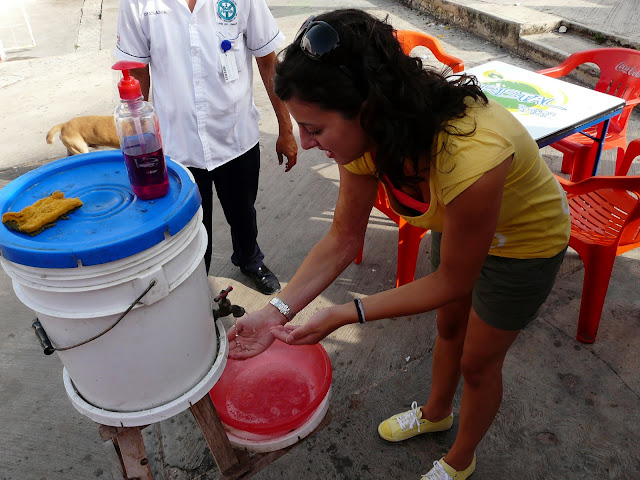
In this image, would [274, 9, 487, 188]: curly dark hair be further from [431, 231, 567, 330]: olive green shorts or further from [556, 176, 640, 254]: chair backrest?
[556, 176, 640, 254]: chair backrest

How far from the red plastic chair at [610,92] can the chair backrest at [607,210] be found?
73 centimetres

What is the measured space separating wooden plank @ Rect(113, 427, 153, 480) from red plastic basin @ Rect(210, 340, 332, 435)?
334 millimetres

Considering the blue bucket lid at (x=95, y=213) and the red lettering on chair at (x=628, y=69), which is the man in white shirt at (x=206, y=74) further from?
the red lettering on chair at (x=628, y=69)

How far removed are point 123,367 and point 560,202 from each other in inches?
52.3

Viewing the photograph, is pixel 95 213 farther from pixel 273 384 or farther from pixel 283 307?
pixel 273 384

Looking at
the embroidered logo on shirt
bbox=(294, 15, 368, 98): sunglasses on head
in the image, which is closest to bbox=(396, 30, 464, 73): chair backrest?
the embroidered logo on shirt

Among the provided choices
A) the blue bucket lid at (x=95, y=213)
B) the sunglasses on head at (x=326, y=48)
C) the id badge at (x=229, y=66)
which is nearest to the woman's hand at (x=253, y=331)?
the blue bucket lid at (x=95, y=213)

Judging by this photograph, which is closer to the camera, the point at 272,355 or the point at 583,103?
the point at 272,355

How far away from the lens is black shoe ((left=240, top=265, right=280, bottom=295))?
3.15 metres

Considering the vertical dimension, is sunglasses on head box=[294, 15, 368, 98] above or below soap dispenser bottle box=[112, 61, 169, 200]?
above

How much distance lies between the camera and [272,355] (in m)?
2.30

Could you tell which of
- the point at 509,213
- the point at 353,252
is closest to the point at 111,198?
the point at 353,252

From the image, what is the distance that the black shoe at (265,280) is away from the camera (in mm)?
3148

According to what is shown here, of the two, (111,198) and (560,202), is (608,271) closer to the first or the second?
(560,202)
